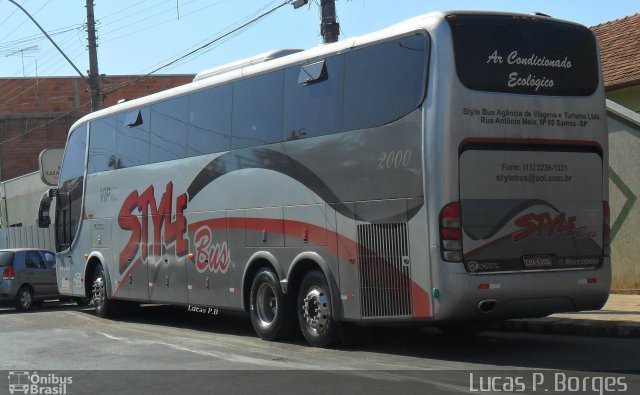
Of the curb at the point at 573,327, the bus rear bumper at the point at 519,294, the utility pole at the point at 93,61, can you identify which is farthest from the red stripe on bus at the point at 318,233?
the utility pole at the point at 93,61

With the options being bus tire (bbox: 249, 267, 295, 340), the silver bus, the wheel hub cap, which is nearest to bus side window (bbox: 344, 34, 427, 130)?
the silver bus

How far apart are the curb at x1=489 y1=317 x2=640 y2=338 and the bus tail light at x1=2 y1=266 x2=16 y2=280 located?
13.2 meters

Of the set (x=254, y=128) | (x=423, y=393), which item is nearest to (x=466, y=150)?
(x=423, y=393)

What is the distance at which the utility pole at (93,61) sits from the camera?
2653 centimetres

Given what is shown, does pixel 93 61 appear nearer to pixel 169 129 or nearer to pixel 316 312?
pixel 169 129

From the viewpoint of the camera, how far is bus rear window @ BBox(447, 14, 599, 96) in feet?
35.1

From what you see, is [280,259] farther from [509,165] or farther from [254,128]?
[509,165]

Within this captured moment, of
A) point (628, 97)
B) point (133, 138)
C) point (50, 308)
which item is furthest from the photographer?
point (50, 308)

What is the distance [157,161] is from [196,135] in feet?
5.37

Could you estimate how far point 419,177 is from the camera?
35.1 ft

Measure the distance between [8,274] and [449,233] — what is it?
601 inches

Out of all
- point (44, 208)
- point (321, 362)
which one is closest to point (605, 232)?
point (321, 362)

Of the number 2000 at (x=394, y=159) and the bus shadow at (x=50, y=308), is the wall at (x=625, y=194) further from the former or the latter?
the bus shadow at (x=50, y=308)

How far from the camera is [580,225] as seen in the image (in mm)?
11281
